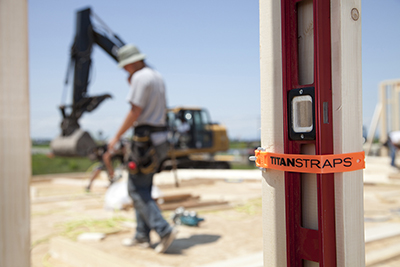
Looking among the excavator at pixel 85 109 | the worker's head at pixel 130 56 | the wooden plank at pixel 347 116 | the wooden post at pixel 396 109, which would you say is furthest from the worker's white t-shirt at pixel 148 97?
the wooden post at pixel 396 109

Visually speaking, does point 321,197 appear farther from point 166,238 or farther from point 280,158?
point 166,238

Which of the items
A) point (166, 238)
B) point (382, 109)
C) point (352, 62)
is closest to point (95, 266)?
point (166, 238)

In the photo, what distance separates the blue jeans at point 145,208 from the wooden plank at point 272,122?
5.57ft

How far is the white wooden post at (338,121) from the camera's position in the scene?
0.88 metres

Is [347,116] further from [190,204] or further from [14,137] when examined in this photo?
[190,204]

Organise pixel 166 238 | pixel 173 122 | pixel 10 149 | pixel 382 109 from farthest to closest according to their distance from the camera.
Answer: pixel 382 109, pixel 173 122, pixel 166 238, pixel 10 149

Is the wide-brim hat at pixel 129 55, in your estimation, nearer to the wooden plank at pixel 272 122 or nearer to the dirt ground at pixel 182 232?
the dirt ground at pixel 182 232

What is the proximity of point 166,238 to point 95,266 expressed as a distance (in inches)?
24.8

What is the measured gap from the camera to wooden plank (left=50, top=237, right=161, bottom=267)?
6.58 feet

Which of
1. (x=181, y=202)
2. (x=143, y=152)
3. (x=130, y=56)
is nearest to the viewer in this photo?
(x=143, y=152)

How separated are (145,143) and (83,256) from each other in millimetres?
948

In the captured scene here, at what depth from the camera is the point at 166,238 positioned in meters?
2.58

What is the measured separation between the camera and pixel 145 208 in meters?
2.65

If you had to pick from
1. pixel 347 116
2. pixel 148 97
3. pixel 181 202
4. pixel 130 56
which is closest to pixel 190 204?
pixel 181 202
